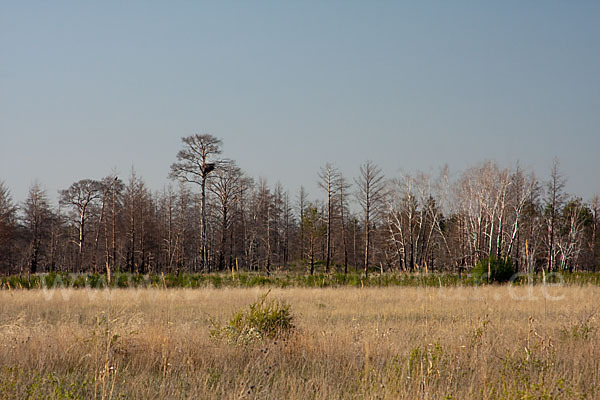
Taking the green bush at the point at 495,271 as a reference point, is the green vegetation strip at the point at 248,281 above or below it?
below

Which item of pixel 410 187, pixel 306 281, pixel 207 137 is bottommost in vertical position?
pixel 306 281

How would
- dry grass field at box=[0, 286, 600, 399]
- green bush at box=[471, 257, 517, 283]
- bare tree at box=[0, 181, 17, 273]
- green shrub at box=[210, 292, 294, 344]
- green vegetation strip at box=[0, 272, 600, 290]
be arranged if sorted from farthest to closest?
bare tree at box=[0, 181, 17, 273]
green bush at box=[471, 257, 517, 283]
green vegetation strip at box=[0, 272, 600, 290]
green shrub at box=[210, 292, 294, 344]
dry grass field at box=[0, 286, 600, 399]

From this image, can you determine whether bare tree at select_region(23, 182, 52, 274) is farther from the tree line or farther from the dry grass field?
the dry grass field

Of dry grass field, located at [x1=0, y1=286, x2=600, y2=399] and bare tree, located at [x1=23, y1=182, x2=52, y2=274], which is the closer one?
dry grass field, located at [x1=0, y1=286, x2=600, y2=399]

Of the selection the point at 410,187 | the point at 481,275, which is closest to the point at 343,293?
the point at 481,275

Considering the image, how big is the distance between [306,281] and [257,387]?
1436cm

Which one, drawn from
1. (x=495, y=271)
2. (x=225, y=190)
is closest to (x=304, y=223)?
(x=225, y=190)

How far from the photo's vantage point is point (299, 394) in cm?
430

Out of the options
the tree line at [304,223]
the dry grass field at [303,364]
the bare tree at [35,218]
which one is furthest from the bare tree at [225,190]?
the dry grass field at [303,364]

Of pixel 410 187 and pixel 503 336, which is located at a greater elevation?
pixel 410 187

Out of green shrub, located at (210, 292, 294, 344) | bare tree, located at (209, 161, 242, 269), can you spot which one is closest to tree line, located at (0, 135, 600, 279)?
bare tree, located at (209, 161, 242, 269)

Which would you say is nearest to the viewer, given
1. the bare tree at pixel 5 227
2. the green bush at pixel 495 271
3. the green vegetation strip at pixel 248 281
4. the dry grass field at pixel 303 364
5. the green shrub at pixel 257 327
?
the dry grass field at pixel 303 364

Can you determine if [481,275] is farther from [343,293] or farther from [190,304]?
[190,304]

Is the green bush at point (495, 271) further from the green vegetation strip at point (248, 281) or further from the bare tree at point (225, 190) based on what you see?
the bare tree at point (225, 190)
